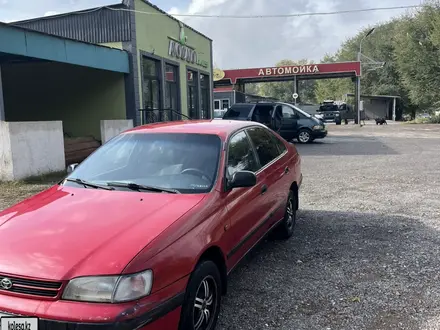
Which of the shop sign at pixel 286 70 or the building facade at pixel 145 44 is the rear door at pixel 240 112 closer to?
the building facade at pixel 145 44

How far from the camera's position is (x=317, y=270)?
4559mm

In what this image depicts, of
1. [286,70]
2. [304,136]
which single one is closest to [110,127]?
[304,136]

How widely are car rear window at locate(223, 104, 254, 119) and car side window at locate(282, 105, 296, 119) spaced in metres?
1.83

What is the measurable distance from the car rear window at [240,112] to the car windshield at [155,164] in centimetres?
1313

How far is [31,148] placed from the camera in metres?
10.0

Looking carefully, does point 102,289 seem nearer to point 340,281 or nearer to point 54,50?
point 340,281

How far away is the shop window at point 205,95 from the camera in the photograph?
77.2ft

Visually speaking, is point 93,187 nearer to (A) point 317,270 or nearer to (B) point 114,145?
(B) point 114,145

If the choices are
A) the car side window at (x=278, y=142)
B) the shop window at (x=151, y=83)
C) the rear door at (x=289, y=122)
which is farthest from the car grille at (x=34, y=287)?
the rear door at (x=289, y=122)

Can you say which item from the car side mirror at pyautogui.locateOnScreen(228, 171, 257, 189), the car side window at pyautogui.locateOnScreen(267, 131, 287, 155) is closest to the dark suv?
the car side window at pyautogui.locateOnScreen(267, 131, 287, 155)

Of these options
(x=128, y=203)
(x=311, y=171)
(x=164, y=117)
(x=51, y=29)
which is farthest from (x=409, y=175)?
(x=51, y=29)

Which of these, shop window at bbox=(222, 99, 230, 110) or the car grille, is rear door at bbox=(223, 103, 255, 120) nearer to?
the car grille

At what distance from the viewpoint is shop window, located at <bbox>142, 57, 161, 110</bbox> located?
16.3 metres

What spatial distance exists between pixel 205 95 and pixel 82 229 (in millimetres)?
21784
